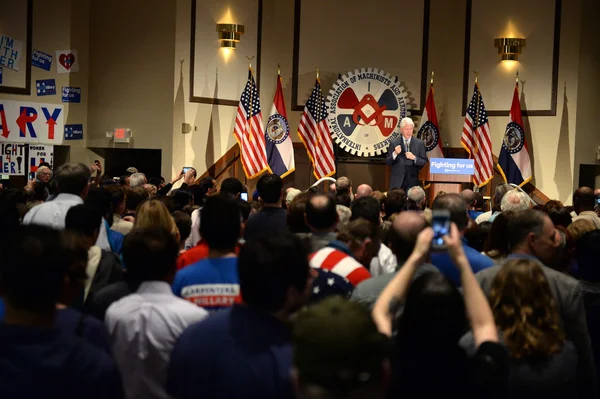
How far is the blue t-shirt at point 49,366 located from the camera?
2.08 meters

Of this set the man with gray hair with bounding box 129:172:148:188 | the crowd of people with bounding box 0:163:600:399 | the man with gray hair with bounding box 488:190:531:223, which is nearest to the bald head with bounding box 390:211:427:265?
the crowd of people with bounding box 0:163:600:399

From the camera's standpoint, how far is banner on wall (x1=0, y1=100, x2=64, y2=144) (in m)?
11.5

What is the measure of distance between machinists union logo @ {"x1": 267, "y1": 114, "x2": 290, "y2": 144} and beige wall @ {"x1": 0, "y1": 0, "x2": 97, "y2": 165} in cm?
272

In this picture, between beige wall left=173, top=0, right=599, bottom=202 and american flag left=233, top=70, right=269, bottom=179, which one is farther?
beige wall left=173, top=0, right=599, bottom=202

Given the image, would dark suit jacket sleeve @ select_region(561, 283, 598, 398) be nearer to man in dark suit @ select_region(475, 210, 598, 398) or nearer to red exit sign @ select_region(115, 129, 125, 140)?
man in dark suit @ select_region(475, 210, 598, 398)

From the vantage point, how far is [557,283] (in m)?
3.07

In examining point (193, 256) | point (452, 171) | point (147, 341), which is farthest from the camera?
point (452, 171)

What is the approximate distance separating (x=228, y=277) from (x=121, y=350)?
0.54 m

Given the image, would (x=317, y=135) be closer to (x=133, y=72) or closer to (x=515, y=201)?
(x=133, y=72)

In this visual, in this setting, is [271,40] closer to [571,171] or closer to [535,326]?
[571,171]

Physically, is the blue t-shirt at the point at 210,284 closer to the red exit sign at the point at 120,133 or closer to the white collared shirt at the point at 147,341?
the white collared shirt at the point at 147,341

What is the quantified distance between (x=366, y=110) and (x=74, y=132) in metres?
4.35

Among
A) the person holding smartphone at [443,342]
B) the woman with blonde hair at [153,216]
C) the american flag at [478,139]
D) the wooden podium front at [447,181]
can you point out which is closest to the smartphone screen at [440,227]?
the person holding smartphone at [443,342]

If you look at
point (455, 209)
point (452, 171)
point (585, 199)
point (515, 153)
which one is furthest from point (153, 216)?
point (515, 153)
